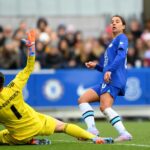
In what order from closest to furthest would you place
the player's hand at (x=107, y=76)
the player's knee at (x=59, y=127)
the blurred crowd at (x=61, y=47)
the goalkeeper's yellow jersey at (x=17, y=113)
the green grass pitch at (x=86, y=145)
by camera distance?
the green grass pitch at (x=86, y=145), the goalkeeper's yellow jersey at (x=17, y=113), the player's knee at (x=59, y=127), the player's hand at (x=107, y=76), the blurred crowd at (x=61, y=47)

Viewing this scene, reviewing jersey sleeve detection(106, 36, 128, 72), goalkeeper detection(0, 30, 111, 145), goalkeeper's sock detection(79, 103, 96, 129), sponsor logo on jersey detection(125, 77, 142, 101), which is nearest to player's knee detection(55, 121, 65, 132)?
goalkeeper detection(0, 30, 111, 145)

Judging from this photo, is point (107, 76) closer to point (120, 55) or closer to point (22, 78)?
point (120, 55)

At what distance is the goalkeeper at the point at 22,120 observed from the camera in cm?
1166

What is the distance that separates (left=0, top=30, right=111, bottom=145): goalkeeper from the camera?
38.2 ft

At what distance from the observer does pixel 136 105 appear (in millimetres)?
19719

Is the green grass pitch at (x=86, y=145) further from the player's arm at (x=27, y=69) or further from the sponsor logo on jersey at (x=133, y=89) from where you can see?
the sponsor logo on jersey at (x=133, y=89)

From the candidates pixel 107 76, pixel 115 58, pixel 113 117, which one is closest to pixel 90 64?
pixel 115 58

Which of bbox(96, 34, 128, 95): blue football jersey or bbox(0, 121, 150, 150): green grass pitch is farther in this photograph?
bbox(96, 34, 128, 95): blue football jersey

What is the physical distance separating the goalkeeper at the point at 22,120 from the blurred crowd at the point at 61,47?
8482 millimetres

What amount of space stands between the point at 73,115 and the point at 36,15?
16.6 ft

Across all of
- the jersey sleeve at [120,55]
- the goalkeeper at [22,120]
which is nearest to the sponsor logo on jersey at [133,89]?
the jersey sleeve at [120,55]

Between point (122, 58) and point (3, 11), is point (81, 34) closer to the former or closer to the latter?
point (3, 11)

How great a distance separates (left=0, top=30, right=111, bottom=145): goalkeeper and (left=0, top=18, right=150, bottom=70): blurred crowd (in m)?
8.48

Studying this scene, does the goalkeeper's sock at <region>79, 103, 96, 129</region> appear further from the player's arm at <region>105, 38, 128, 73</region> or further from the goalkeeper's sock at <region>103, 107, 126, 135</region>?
the player's arm at <region>105, 38, 128, 73</region>
